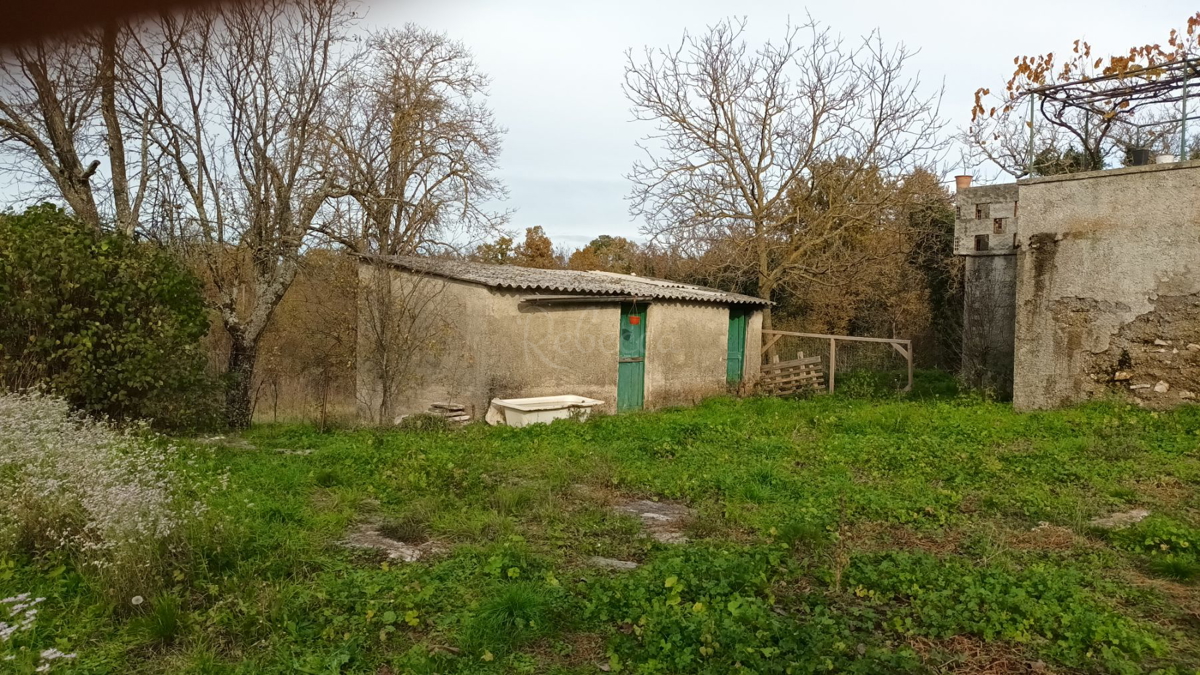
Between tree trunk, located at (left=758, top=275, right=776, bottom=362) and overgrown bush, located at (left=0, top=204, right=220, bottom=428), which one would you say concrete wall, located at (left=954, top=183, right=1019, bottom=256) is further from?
overgrown bush, located at (left=0, top=204, right=220, bottom=428)

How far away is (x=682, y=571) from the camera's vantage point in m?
4.58

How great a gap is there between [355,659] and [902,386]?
49.6 feet

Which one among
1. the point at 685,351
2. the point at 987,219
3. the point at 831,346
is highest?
the point at 987,219

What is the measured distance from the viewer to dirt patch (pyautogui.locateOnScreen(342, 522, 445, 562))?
514 centimetres

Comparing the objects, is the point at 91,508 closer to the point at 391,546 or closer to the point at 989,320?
the point at 391,546

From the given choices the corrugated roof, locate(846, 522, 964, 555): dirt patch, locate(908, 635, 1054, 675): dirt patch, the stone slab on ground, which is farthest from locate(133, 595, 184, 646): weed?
the corrugated roof

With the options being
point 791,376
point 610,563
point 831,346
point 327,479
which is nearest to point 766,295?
point 831,346

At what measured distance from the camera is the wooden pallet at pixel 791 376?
53.7 feet

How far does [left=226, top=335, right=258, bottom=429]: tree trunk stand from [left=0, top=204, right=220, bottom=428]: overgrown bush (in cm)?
231

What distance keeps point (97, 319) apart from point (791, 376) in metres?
12.6

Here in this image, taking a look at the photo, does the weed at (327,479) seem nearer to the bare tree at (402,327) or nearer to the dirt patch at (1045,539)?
the bare tree at (402,327)

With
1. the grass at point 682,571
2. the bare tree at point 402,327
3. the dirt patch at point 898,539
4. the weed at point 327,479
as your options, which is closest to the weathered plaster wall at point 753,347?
the bare tree at point 402,327

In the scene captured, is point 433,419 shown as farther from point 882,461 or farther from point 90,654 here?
point 90,654

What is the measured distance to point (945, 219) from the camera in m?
20.2
